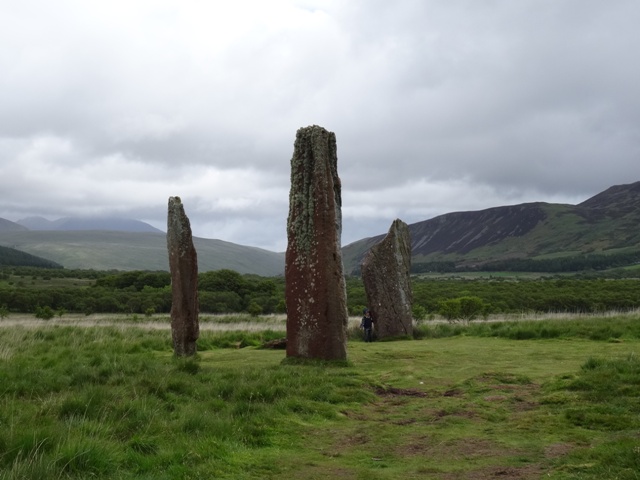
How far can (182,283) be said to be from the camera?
16547 millimetres

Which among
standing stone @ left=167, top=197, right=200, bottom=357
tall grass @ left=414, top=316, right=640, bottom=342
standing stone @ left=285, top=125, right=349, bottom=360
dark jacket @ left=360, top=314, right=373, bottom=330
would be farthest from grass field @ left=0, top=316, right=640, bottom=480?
dark jacket @ left=360, top=314, right=373, bottom=330

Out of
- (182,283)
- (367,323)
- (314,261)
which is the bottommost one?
(367,323)

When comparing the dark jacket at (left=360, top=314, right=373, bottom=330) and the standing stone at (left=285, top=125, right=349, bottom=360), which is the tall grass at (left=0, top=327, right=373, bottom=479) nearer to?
the standing stone at (left=285, top=125, right=349, bottom=360)

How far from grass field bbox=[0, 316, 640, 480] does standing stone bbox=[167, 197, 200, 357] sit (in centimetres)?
204

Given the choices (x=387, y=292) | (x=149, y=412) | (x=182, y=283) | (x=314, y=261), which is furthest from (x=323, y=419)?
(x=387, y=292)

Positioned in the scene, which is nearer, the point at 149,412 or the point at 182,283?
the point at 149,412

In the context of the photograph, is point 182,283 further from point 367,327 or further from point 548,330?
point 548,330

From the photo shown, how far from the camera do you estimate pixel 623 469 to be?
5.50m

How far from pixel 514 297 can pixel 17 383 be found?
43.5 metres

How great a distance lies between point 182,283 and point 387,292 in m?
9.37

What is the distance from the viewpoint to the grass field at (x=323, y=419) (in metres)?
5.91

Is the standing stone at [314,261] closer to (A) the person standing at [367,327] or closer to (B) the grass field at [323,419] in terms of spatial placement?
(B) the grass field at [323,419]

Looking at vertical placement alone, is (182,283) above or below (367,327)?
above

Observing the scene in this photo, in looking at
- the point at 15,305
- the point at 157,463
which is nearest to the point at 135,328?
the point at 157,463
